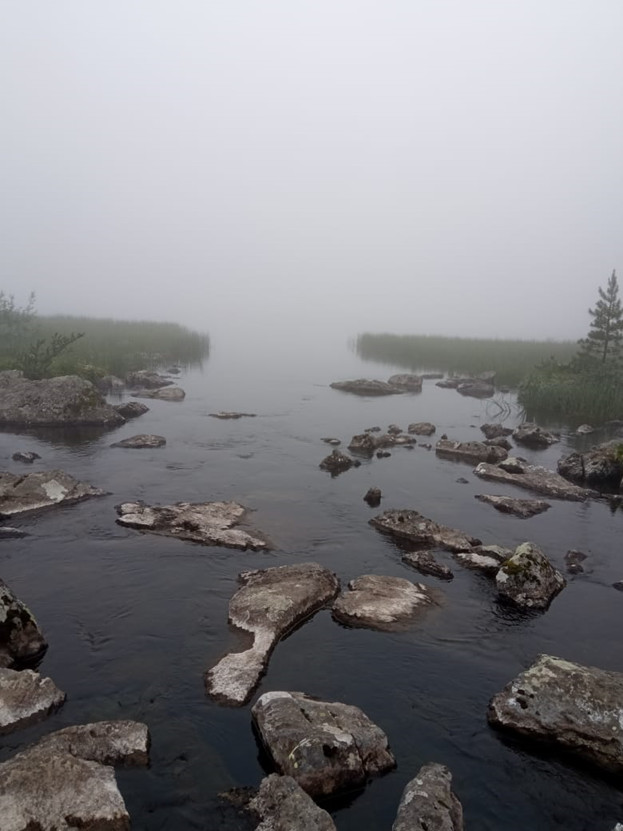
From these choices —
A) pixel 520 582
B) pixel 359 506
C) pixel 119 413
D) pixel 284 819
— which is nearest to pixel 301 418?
pixel 119 413

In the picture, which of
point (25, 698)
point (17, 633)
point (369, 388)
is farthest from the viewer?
point (369, 388)

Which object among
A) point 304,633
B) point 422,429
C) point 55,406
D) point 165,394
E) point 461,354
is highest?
point 461,354

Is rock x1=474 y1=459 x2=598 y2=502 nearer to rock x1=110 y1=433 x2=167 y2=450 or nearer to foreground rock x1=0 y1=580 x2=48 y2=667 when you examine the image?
rock x1=110 y1=433 x2=167 y2=450

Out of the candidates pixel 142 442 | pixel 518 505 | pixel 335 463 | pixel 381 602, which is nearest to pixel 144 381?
pixel 142 442

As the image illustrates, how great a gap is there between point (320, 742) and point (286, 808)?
91 cm

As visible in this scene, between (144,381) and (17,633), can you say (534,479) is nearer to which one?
(17,633)

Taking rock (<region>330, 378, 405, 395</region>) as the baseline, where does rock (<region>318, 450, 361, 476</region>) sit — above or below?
below

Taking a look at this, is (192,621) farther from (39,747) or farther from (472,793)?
(472,793)

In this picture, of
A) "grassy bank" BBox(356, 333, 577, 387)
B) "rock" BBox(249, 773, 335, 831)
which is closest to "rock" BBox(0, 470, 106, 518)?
"rock" BBox(249, 773, 335, 831)

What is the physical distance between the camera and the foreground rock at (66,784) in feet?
17.6

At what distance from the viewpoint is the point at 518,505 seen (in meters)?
16.0

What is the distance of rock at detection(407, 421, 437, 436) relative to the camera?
25.9 meters

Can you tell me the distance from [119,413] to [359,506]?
15.4 metres

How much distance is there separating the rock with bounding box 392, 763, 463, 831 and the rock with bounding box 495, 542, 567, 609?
498 centimetres
